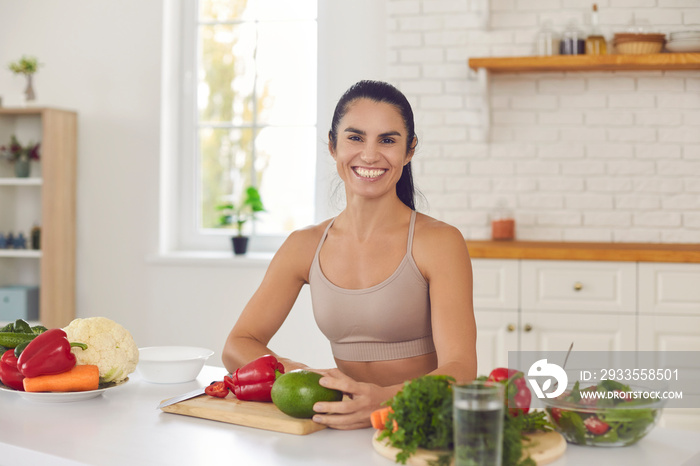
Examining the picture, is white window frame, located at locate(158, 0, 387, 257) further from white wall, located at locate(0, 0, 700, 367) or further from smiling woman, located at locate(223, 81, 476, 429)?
smiling woman, located at locate(223, 81, 476, 429)

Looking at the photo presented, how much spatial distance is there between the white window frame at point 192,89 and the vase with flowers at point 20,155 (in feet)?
2.28

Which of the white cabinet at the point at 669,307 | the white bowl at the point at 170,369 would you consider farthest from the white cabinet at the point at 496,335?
the white bowl at the point at 170,369

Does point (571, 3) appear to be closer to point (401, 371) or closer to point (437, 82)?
point (437, 82)

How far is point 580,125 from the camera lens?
3598 millimetres

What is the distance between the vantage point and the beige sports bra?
1797 mm

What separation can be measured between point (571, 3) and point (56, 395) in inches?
121

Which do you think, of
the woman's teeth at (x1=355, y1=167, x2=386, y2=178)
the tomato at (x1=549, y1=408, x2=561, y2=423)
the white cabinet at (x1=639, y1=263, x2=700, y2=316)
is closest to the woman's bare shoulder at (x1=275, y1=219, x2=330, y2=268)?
the woman's teeth at (x1=355, y1=167, x2=386, y2=178)

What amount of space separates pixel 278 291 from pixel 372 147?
468mm

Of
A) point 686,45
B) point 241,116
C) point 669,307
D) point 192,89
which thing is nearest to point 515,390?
point 669,307

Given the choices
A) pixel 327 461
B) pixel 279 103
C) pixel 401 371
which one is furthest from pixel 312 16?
pixel 327 461

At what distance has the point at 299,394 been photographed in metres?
1.26

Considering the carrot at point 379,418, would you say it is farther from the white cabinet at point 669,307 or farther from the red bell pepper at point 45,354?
the white cabinet at point 669,307

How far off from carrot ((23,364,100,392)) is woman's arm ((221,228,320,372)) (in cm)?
49

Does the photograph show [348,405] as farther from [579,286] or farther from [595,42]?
[595,42]
